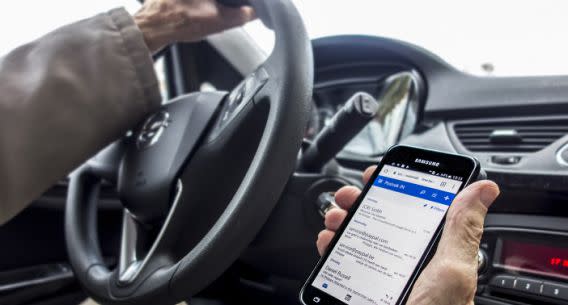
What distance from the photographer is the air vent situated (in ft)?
2.27

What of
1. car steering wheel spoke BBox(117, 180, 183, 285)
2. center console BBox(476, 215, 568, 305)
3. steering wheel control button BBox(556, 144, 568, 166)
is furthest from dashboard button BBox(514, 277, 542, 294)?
car steering wheel spoke BBox(117, 180, 183, 285)

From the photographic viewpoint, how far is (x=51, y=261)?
3.31 feet

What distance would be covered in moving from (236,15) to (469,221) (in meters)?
0.41

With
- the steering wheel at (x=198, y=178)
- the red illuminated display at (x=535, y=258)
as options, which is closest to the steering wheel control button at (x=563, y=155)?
the red illuminated display at (x=535, y=258)

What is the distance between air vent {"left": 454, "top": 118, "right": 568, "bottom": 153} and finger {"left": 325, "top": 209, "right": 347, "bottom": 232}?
27 centimetres

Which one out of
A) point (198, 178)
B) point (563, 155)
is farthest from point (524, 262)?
point (198, 178)

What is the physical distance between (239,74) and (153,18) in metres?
0.44

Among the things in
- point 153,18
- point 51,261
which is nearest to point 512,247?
point 153,18

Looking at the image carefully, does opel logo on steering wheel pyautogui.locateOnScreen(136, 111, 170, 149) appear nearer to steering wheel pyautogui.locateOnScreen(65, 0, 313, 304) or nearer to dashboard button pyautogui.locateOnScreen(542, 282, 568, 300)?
steering wheel pyautogui.locateOnScreen(65, 0, 313, 304)

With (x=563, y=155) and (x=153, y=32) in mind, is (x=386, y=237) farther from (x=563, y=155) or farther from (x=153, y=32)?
(x=153, y=32)

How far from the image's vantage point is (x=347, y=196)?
0.62 metres

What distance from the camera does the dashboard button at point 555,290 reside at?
562 mm

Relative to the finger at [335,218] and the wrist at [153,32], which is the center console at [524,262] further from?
the wrist at [153,32]

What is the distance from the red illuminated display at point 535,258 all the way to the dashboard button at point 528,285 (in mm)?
14
